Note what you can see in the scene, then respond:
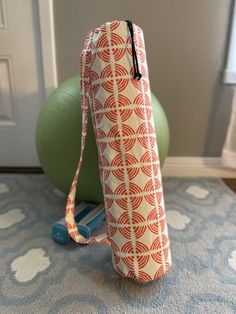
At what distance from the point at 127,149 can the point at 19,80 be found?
88 centimetres

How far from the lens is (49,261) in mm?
828

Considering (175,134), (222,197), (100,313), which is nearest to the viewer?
(100,313)

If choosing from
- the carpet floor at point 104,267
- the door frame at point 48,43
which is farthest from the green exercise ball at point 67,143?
the door frame at point 48,43

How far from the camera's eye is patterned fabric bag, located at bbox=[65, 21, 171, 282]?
2.23 ft

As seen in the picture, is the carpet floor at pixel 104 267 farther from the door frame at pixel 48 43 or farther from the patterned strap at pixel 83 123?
the door frame at pixel 48 43

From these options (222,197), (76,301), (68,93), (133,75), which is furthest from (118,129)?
(222,197)

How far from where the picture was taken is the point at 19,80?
1.33m

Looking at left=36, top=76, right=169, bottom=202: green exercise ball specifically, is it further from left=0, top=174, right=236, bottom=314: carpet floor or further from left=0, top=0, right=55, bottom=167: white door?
left=0, top=0, right=55, bottom=167: white door

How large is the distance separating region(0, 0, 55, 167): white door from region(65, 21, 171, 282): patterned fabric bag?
2.17 feet

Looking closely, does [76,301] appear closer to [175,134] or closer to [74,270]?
[74,270]

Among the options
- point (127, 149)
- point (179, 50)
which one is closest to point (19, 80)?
point (179, 50)

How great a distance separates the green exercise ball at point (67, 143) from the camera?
888 millimetres

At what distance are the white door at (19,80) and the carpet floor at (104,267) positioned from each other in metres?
0.34

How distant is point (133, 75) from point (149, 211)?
34 cm
